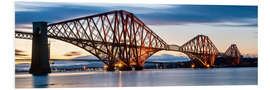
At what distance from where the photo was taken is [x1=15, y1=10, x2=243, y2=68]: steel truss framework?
3031 cm

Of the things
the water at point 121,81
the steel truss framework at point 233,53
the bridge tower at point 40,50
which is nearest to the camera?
the water at point 121,81

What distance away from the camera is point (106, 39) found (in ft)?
115

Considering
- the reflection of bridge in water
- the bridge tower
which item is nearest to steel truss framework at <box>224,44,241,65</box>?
the reflection of bridge in water

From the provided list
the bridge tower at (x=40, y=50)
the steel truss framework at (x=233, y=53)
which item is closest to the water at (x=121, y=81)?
the bridge tower at (x=40, y=50)

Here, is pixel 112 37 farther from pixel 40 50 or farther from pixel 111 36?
pixel 40 50

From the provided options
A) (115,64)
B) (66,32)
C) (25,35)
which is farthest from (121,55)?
(25,35)

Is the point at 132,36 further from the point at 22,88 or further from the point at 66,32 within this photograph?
the point at 22,88

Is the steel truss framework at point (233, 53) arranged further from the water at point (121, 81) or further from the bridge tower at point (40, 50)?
the bridge tower at point (40, 50)

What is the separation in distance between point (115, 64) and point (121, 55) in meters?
1.95

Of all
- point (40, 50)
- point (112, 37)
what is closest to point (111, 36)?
point (112, 37)

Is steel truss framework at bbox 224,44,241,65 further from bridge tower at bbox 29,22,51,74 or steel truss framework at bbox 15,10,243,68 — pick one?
bridge tower at bbox 29,22,51,74

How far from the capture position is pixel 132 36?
40312 mm

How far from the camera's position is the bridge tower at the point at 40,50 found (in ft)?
82.8
